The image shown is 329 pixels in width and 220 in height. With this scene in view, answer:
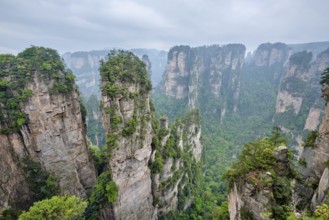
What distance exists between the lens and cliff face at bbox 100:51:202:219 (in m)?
19.8

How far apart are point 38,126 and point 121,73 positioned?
10569 millimetres

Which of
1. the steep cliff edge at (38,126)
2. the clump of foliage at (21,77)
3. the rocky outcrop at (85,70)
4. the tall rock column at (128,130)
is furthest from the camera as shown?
the rocky outcrop at (85,70)

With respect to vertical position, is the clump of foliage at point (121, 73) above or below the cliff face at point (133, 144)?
above

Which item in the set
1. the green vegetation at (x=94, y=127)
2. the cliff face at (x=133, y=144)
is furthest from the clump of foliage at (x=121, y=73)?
the green vegetation at (x=94, y=127)

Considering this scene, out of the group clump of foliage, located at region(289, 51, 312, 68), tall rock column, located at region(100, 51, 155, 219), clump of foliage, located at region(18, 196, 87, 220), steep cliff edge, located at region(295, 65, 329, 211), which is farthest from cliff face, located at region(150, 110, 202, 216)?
clump of foliage, located at region(289, 51, 312, 68)

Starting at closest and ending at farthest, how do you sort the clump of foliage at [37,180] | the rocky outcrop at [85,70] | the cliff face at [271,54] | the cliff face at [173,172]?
the clump of foliage at [37,180]
the cliff face at [173,172]
the cliff face at [271,54]
the rocky outcrop at [85,70]

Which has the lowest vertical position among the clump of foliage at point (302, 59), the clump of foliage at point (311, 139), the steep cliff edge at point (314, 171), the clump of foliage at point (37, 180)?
the clump of foliage at point (37, 180)

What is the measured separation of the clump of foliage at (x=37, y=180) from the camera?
768 inches

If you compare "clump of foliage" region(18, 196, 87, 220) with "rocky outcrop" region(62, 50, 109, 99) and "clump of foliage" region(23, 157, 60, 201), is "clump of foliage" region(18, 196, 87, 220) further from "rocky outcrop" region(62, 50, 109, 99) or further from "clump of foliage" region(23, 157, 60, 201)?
"rocky outcrop" region(62, 50, 109, 99)

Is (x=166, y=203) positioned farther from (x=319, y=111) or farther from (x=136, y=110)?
(x=319, y=111)

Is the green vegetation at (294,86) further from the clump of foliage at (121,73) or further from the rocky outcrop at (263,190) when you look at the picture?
the rocky outcrop at (263,190)

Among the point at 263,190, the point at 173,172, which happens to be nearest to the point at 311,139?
the point at 263,190

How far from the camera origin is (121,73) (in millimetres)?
20641

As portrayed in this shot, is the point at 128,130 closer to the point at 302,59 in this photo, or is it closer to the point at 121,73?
the point at 121,73
